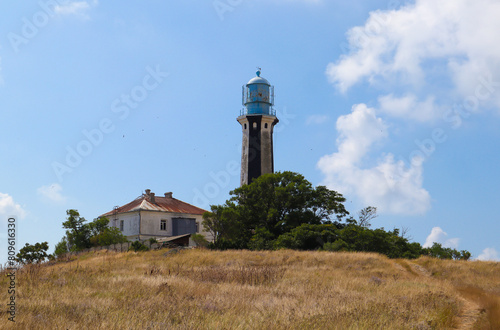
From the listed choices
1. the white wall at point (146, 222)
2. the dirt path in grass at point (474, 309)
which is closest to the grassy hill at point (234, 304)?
the dirt path in grass at point (474, 309)

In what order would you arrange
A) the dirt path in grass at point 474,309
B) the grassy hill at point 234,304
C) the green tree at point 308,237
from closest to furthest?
the grassy hill at point 234,304 < the dirt path in grass at point 474,309 < the green tree at point 308,237

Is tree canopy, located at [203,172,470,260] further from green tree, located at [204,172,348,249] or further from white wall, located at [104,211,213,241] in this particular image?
white wall, located at [104,211,213,241]

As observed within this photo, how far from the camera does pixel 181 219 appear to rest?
53.2m

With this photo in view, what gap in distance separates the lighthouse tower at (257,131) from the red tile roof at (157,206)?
9.43m

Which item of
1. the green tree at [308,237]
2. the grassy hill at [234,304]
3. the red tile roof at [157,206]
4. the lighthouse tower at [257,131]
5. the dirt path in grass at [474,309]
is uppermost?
the lighthouse tower at [257,131]

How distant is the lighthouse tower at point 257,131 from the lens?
49375 millimetres

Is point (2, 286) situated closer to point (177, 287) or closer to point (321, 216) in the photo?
point (177, 287)

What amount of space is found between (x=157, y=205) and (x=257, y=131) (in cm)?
1447

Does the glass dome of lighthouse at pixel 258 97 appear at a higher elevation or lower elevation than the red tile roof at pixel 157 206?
higher

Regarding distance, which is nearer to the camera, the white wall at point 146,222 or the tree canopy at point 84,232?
the tree canopy at point 84,232

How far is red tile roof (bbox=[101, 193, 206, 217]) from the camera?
173 ft

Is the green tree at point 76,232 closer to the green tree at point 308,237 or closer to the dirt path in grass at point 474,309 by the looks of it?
the green tree at point 308,237

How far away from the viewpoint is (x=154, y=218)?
5184 centimetres

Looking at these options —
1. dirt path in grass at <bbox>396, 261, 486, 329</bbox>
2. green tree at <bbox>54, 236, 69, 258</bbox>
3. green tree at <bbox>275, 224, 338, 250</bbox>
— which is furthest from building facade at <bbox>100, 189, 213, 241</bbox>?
dirt path in grass at <bbox>396, 261, 486, 329</bbox>
